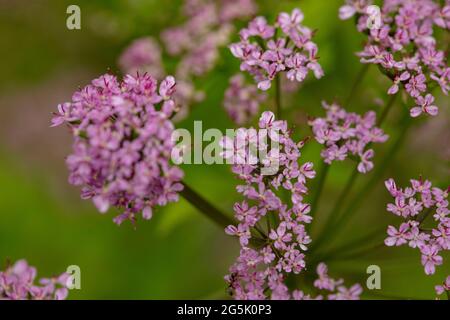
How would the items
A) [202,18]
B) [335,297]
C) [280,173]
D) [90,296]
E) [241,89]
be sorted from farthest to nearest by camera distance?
[90,296]
[202,18]
[241,89]
[335,297]
[280,173]

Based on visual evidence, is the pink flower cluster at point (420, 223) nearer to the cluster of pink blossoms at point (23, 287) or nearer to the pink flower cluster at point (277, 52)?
the pink flower cluster at point (277, 52)

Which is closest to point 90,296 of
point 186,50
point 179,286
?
point 179,286

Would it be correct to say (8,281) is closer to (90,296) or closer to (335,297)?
(335,297)

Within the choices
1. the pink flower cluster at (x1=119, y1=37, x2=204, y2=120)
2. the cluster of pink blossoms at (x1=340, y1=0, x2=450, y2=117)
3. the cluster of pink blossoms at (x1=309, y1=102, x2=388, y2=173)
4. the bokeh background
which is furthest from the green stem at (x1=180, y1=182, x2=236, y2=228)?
the pink flower cluster at (x1=119, y1=37, x2=204, y2=120)

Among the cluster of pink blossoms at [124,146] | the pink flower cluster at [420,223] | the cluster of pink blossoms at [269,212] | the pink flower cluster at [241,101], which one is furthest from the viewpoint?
the pink flower cluster at [241,101]

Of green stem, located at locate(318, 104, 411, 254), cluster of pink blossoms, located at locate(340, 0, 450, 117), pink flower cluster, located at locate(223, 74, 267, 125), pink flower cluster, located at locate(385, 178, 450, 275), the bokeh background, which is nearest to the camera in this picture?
pink flower cluster, located at locate(385, 178, 450, 275)

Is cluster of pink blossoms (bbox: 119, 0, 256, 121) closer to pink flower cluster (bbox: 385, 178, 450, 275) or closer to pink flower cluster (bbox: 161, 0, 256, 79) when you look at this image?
pink flower cluster (bbox: 161, 0, 256, 79)

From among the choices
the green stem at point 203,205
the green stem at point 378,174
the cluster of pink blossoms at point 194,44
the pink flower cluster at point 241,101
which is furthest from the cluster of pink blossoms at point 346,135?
the cluster of pink blossoms at point 194,44
